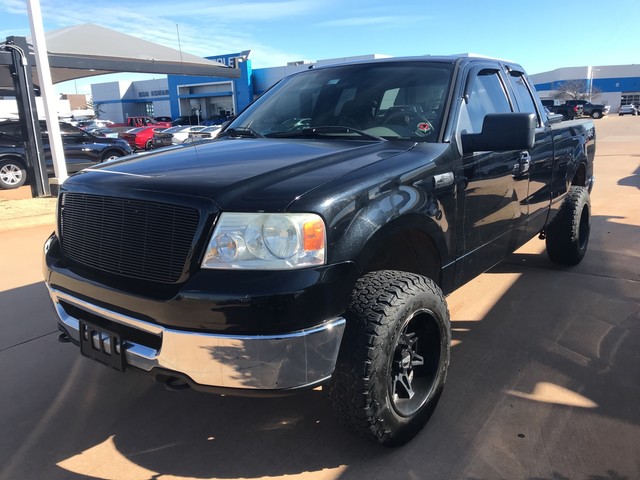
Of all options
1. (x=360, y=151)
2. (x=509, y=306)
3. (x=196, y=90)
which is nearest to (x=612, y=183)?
(x=509, y=306)

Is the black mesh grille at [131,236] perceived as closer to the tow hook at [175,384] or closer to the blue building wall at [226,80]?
the tow hook at [175,384]

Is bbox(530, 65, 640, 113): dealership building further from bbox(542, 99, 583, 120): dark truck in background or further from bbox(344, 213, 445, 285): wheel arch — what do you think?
bbox(344, 213, 445, 285): wheel arch

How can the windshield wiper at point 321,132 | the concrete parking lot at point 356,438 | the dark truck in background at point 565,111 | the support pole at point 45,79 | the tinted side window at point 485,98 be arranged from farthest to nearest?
the support pole at point 45,79 < the dark truck in background at point 565,111 < the tinted side window at point 485,98 < the windshield wiper at point 321,132 < the concrete parking lot at point 356,438

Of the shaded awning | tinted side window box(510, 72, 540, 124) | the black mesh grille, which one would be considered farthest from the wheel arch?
the shaded awning

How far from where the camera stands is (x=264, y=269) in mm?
2094

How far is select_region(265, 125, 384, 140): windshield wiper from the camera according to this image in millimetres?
3215

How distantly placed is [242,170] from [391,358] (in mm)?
1088

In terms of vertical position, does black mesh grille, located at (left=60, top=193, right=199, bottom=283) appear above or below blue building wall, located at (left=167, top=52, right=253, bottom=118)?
below

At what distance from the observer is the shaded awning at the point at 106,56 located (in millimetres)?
12492

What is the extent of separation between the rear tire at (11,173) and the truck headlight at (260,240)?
12.3m

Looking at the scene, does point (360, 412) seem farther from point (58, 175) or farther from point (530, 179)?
point (58, 175)

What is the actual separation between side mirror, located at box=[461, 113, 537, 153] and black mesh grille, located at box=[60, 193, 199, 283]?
175cm

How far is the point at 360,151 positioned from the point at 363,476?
1573 mm

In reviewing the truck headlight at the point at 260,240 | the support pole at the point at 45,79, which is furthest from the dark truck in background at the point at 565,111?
the support pole at the point at 45,79
